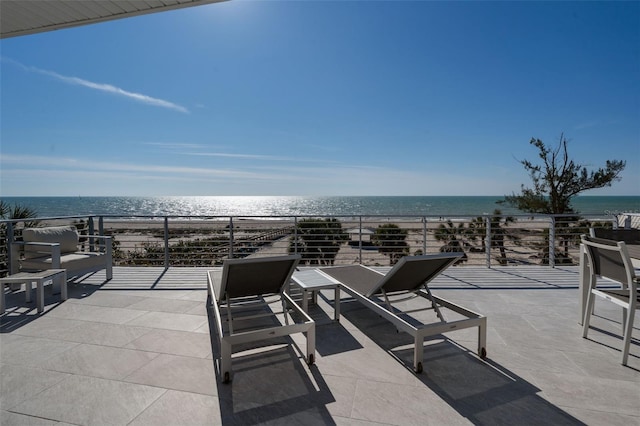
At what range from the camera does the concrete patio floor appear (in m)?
1.71

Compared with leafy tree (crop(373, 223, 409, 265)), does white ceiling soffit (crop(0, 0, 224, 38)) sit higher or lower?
higher

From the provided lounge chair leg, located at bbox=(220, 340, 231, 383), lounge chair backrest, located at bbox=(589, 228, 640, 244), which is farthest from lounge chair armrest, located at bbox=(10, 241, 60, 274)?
lounge chair backrest, located at bbox=(589, 228, 640, 244)

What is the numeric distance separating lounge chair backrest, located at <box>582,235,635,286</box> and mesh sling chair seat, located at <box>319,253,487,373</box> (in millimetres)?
1032

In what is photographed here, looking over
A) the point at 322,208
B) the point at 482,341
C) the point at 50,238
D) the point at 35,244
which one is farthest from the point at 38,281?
the point at 322,208

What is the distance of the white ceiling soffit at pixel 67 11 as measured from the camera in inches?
112

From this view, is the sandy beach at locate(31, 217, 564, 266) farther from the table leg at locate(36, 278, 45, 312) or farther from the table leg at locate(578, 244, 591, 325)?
the table leg at locate(36, 278, 45, 312)

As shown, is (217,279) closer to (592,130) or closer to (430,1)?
(430,1)

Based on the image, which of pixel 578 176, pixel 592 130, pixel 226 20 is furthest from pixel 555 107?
pixel 226 20

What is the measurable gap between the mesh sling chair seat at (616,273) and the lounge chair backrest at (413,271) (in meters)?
1.05

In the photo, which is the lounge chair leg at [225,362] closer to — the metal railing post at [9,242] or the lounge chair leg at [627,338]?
the lounge chair leg at [627,338]

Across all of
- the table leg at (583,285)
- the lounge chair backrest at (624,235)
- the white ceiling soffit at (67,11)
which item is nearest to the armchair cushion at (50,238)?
the white ceiling soffit at (67,11)

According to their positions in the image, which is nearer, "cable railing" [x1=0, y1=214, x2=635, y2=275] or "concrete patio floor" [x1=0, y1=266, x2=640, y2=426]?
"concrete patio floor" [x1=0, y1=266, x2=640, y2=426]

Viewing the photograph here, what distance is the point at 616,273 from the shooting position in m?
2.42

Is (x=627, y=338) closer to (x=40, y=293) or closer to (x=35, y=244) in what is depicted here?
(x=40, y=293)
